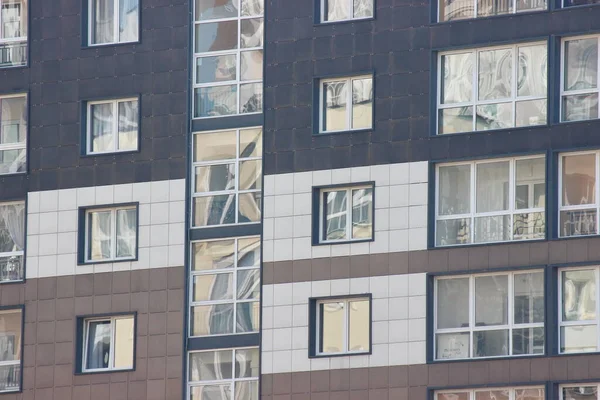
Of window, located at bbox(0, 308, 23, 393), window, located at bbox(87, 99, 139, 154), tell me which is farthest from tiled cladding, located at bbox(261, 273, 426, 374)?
window, located at bbox(0, 308, 23, 393)

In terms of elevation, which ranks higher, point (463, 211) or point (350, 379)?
point (463, 211)

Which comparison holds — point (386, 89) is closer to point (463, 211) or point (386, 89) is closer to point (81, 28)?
point (463, 211)

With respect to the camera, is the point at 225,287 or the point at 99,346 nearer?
the point at 225,287

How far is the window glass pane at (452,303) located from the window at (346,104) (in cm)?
494

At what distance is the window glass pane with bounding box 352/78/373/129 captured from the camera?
60094mm

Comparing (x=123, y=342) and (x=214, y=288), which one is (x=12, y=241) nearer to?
(x=123, y=342)

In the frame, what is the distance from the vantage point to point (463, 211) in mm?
58594

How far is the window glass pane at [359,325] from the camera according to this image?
58906 millimetres

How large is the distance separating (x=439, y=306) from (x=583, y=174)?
5.14 metres

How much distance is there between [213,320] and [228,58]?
7.43 meters

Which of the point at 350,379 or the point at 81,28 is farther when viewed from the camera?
the point at 81,28

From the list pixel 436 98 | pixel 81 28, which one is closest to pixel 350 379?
pixel 436 98

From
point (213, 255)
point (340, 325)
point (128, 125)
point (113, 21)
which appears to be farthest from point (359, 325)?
point (113, 21)

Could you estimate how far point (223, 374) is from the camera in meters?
60.7
